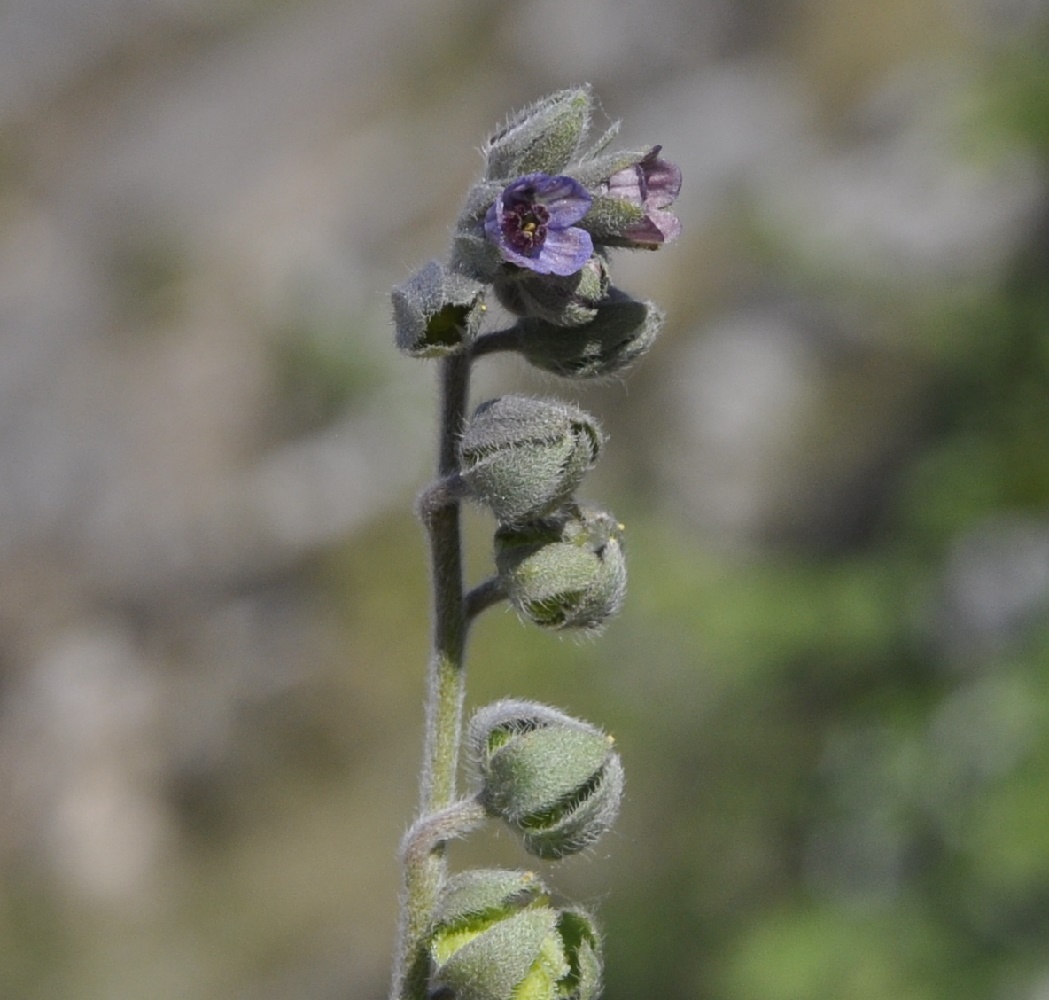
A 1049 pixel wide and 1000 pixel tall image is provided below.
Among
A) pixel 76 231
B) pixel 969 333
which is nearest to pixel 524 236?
pixel 969 333

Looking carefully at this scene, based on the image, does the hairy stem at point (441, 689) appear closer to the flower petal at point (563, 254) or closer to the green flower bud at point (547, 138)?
the flower petal at point (563, 254)

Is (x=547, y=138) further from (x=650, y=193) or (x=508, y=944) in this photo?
(x=508, y=944)

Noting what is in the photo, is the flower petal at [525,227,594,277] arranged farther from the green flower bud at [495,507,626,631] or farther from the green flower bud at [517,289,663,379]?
the green flower bud at [495,507,626,631]

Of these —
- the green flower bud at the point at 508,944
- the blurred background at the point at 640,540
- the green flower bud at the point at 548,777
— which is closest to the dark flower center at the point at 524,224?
the green flower bud at the point at 548,777

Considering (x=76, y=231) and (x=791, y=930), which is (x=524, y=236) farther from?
(x=76, y=231)

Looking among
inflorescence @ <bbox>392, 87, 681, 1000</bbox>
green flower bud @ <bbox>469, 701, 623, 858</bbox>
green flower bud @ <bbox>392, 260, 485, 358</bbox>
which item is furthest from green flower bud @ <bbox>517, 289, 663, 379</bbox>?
green flower bud @ <bbox>469, 701, 623, 858</bbox>

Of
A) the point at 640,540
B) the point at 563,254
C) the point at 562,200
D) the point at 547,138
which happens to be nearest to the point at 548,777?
the point at 563,254
